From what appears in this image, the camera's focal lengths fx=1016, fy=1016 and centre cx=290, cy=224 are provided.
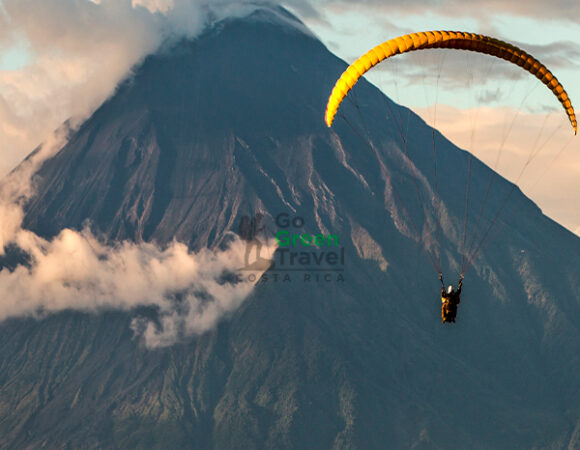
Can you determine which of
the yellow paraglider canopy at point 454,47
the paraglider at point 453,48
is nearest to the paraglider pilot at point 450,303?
the paraglider at point 453,48

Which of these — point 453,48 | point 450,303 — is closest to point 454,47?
point 453,48

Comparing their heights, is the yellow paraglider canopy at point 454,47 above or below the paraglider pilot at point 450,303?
above

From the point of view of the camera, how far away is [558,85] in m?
57.6

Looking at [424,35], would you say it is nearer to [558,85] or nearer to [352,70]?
[352,70]

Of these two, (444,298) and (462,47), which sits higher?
(462,47)

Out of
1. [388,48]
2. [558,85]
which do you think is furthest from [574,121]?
[388,48]

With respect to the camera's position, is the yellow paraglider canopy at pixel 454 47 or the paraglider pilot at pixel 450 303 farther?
the paraglider pilot at pixel 450 303

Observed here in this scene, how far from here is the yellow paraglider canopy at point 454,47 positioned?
2206 inches

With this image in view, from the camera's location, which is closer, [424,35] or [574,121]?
[424,35]

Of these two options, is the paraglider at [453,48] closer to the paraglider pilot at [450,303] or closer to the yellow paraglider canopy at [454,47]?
the yellow paraglider canopy at [454,47]

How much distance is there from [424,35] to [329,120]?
24.4ft

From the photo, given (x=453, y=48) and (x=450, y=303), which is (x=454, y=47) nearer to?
(x=453, y=48)

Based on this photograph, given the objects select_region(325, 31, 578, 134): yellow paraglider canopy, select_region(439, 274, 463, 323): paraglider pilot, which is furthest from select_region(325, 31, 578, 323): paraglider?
select_region(439, 274, 463, 323): paraglider pilot

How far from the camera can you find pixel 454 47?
57.1 m
